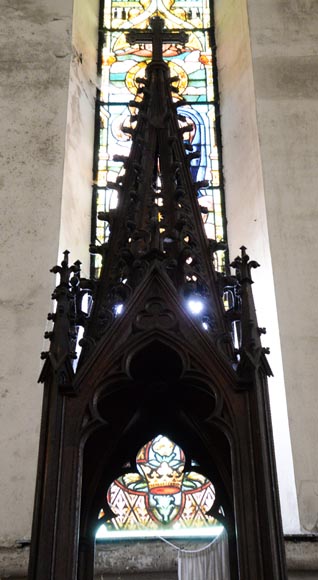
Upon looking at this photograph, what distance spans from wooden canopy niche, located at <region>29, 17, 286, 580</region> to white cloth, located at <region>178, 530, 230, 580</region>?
14.9 inches

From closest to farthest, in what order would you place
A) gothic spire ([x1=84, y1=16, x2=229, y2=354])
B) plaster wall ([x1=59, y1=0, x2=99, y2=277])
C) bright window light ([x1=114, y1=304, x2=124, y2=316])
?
bright window light ([x1=114, y1=304, x2=124, y2=316]) → gothic spire ([x1=84, y1=16, x2=229, y2=354]) → plaster wall ([x1=59, y1=0, x2=99, y2=277])

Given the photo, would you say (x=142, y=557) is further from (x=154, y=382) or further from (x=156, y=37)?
(x=156, y=37)

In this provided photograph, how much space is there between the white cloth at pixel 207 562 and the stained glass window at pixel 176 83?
2.48m

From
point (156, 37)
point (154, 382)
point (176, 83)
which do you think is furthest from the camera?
point (176, 83)

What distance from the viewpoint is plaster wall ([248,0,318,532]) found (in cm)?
539

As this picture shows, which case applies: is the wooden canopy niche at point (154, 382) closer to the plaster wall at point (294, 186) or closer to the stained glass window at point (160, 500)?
the stained glass window at point (160, 500)

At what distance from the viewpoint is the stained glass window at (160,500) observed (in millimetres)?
5340

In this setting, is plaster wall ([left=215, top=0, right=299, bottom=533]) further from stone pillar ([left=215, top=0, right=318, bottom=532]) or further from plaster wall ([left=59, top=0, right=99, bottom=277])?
plaster wall ([left=59, top=0, right=99, bottom=277])

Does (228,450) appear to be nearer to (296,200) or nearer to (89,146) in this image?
(296,200)

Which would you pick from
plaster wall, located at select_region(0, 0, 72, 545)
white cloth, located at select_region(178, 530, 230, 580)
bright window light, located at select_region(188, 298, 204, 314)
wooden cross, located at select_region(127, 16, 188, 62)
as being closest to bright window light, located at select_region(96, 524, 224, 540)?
white cloth, located at select_region(178, 530, 230, 580)

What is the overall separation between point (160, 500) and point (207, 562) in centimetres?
77

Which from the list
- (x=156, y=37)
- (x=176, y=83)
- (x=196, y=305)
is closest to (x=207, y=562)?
(x=196, y=305)

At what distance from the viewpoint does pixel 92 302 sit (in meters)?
4.34

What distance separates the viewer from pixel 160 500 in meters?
5.43
